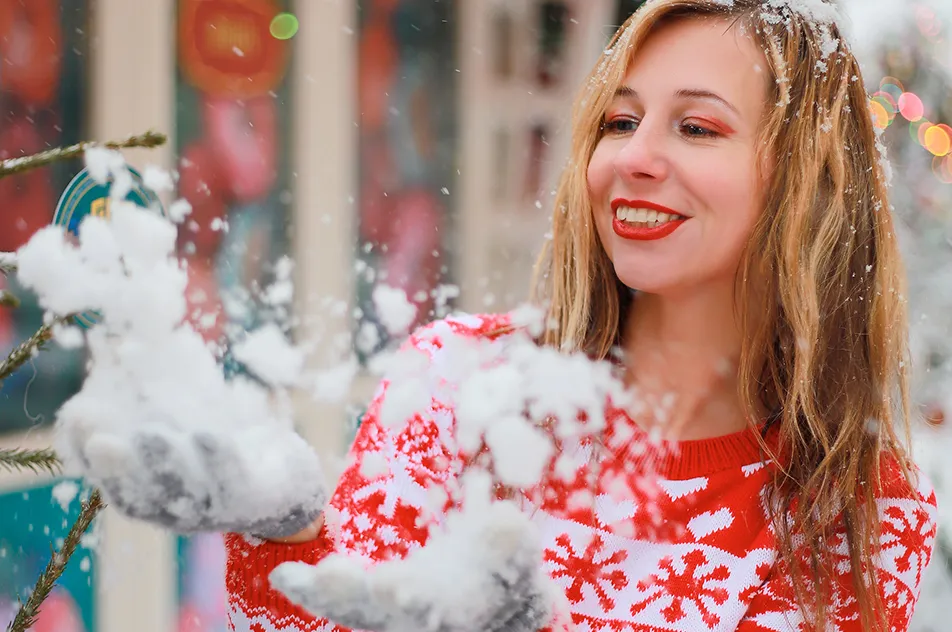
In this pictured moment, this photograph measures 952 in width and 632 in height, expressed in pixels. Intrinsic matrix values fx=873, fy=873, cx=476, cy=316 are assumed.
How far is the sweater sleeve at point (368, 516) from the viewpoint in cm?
75

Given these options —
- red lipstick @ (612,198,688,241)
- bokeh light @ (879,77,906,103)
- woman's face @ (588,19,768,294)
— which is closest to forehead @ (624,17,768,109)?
woman's face @ (588,19,768,294)

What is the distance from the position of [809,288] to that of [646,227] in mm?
205

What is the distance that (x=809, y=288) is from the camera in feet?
3.12

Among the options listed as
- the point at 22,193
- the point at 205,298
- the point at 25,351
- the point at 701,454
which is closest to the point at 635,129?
the point at 701,454

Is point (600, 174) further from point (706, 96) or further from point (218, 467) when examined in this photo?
point (218, 467)

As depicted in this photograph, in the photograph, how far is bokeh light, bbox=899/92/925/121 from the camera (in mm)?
1832

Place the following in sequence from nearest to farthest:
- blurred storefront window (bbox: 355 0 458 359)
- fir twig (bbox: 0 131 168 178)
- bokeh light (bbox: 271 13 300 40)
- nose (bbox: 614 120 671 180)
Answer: fir twig (bbox: 0 131 168 178) < nose (bbox: 614 120 671 180) < bokeh light (bbox: 271 13 300 40) < blurred storefront window (bbox: 355 0 458 359)

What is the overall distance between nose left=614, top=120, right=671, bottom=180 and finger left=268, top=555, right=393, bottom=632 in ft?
1.61

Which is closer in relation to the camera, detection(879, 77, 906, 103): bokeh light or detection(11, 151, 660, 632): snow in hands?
detection(11, 151, 660, 632): snow in hands

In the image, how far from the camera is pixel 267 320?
2066 mm

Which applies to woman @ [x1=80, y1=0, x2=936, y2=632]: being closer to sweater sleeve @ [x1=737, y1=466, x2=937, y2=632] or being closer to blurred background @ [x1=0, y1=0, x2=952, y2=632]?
sweater sleeve @ [x1=737, y1=466, x2=937, y2=632]

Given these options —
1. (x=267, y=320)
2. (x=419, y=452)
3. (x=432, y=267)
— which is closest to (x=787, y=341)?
(x=419, y=452)

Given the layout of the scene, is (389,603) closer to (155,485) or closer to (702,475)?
(155,485)

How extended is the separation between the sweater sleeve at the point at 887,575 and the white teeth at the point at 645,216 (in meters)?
0.39
